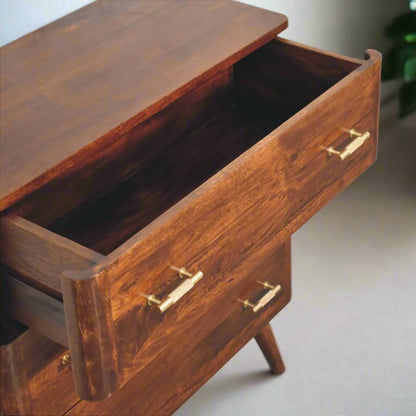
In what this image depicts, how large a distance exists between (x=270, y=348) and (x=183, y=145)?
51 cm

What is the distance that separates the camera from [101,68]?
1.42 meters

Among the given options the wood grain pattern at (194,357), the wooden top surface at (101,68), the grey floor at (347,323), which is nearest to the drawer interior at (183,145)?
the wooden top surface at (101,68)

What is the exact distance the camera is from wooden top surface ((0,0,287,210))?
4.06 ft

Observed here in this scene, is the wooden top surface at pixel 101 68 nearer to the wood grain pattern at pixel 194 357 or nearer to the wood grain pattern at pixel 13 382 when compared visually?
the wood grain pattern at pixel 13 382

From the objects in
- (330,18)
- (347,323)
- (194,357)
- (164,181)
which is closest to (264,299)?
(194,357)

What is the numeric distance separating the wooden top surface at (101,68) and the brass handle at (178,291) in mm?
227

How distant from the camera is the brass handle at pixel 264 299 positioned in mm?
1624

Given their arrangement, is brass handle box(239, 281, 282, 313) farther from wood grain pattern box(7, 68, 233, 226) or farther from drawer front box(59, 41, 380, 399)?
wood grain pattern box(7, 68, 233, 226)

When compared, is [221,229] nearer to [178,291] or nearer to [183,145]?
[178,291]

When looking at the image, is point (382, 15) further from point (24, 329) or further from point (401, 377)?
point (24, 329)

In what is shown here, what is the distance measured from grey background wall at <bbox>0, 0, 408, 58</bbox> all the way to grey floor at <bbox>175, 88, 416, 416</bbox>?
1.29 ft

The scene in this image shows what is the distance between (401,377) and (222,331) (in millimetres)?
501

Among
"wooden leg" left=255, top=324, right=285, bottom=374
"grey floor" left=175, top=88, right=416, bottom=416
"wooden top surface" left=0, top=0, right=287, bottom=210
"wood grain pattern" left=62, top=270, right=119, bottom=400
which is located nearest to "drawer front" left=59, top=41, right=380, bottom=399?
"wood grain pattern" left=62, top=270, right=119, bottom=400

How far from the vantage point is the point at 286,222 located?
1381mm
